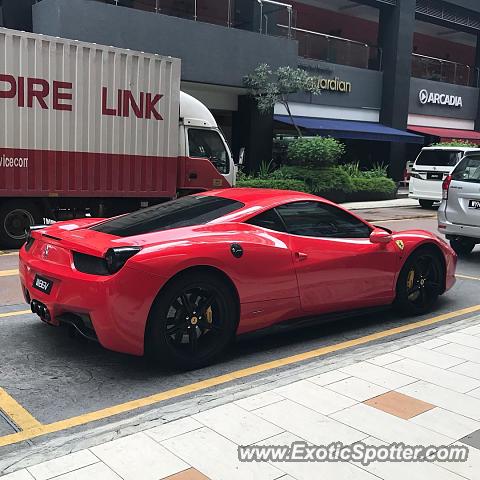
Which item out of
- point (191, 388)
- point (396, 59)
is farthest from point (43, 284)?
point (396, 59)

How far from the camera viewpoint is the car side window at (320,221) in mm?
5277

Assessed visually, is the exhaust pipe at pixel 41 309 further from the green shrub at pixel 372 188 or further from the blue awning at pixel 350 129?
the blue awning at pixel 350 129

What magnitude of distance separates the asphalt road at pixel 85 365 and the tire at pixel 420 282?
0.15m

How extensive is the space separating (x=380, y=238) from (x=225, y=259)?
177 cm

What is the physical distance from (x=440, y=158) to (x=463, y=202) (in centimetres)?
983

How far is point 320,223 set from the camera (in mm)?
5512

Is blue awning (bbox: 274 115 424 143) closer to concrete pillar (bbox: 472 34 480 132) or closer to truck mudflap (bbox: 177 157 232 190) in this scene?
concrete pillar (bbox: 472 34 480 132)

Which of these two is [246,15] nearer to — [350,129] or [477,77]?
[350,129]

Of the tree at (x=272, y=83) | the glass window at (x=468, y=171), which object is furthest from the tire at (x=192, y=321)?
the tree at (x=272, y=83)

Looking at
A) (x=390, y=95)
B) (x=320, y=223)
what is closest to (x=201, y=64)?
(x=390, y=95)

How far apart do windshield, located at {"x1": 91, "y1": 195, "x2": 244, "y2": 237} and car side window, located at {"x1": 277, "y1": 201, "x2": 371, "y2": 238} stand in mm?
465

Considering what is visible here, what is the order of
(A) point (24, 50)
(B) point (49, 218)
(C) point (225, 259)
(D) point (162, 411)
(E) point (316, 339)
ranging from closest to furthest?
(D) point (162, 411) < (C) point (225, 259) < (E) point (316, 339) < (A) point (24, 50) < (B) point (49, 218)

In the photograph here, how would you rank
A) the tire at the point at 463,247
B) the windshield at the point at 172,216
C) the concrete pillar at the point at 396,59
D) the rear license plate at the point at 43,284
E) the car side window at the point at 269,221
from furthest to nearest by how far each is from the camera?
the concrete pillar at the point at 396,59 → the tire at the point at 463,247 → the car side window at the point at 269,221 → the windshield at the point at 172,216 → the rear license plate at the point at 43,284

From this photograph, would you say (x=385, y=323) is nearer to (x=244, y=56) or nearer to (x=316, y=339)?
(x=316, y=339)
